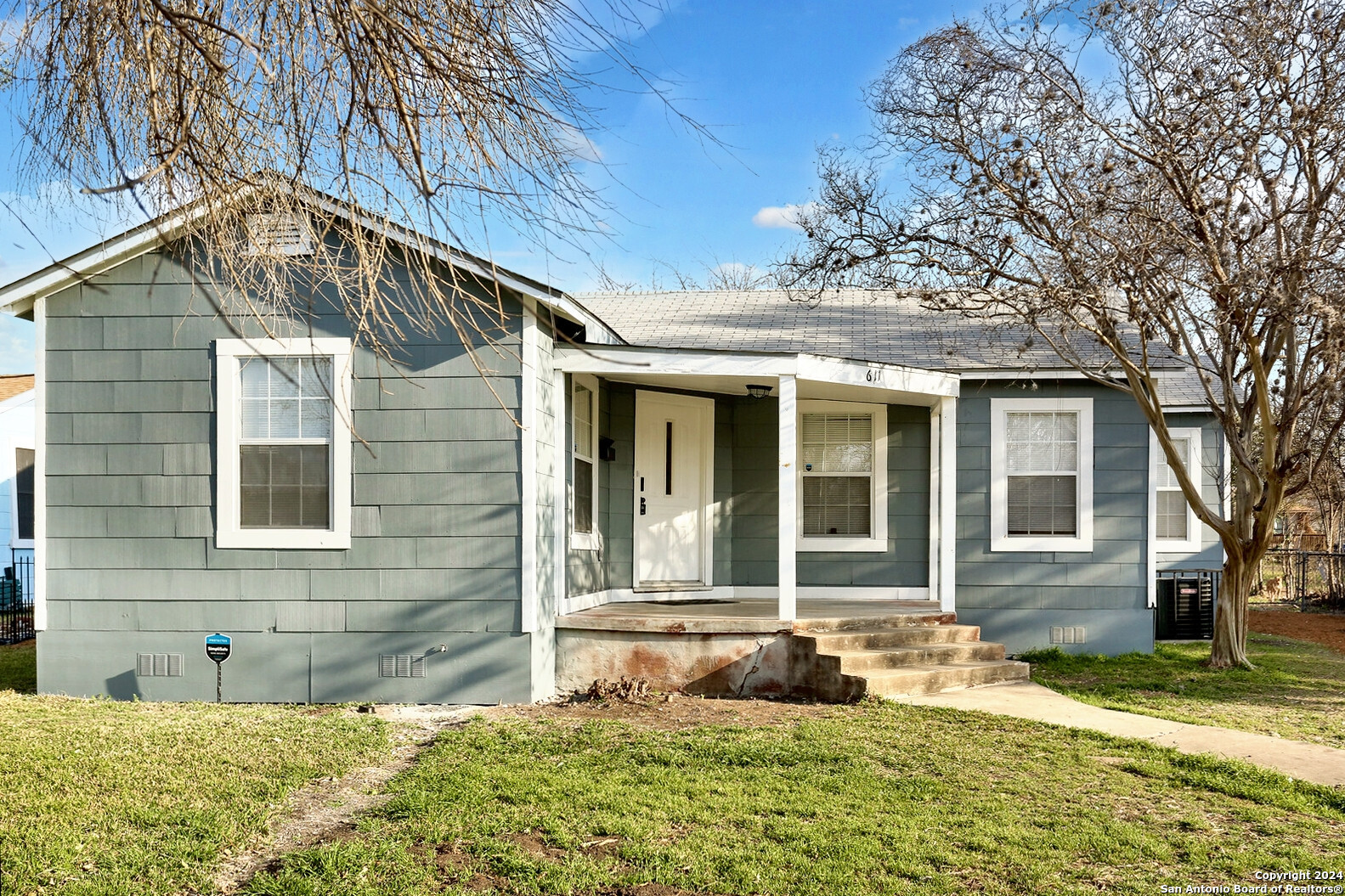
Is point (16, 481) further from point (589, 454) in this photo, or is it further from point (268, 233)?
point (268, 233)

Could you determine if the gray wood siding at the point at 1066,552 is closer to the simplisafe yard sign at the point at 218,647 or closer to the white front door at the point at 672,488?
the white front door at the point at 672,488

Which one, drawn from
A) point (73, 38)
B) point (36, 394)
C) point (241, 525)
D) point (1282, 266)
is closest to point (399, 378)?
point (241, 525)

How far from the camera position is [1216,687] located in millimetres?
9422

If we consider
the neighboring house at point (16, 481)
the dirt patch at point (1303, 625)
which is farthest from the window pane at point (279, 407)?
the dirt patch at point (1303, 625)

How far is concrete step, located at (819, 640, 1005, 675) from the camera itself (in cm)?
848

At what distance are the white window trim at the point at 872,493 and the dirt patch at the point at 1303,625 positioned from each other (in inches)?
235

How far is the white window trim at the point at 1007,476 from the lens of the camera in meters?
11.1

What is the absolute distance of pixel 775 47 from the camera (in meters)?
4.92

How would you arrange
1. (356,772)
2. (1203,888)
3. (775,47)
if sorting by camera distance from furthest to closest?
(356,772)
(775,47)
(1203,888)

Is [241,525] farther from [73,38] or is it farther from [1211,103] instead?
[1211,103]

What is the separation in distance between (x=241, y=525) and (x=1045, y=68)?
800cm

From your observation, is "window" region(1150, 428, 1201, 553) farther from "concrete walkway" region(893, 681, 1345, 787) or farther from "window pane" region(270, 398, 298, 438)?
"window pane" region(270, 398, 298, 438)

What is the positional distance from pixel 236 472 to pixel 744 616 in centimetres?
427

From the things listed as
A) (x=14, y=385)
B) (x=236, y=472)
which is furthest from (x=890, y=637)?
(x=14, y=385)
